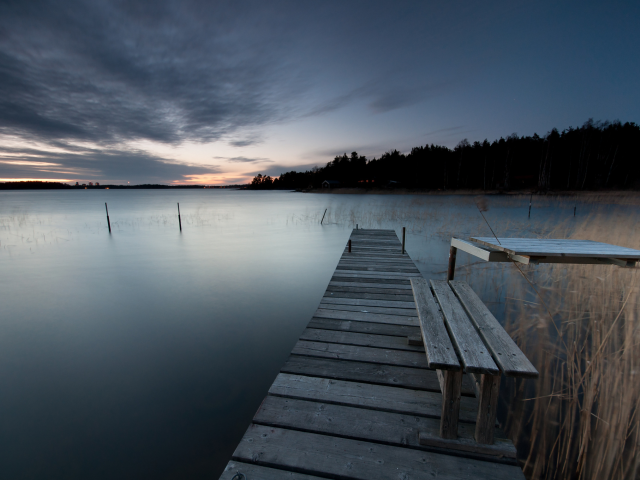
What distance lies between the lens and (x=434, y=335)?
82.3 inches

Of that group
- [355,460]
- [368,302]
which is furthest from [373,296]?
[355,460]

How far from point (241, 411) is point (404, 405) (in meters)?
2.11

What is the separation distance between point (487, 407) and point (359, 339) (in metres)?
1.73

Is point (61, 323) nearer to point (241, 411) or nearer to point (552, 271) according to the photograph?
point (241, 411)

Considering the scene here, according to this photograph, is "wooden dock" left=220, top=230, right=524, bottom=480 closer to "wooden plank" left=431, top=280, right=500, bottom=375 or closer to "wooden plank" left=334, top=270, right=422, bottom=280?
"wooden plank" left=431, top=280, right=500, bottom=375

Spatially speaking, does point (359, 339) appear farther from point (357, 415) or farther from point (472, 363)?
point (472, 363)

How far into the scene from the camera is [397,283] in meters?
5.47

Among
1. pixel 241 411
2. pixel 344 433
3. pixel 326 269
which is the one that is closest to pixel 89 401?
pixel 241 411

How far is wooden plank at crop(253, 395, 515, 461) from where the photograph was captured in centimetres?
203

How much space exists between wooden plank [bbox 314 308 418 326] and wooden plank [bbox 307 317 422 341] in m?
0.08

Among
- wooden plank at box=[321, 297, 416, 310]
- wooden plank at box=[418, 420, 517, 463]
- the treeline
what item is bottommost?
wooden plank at box=[321, 297, 416, 310]

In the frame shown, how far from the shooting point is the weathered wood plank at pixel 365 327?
3.57m

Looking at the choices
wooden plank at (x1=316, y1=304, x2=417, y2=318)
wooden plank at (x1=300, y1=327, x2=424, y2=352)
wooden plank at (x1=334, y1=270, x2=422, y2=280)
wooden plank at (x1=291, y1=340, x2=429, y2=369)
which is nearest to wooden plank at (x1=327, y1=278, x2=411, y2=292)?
wooden plank at (x1=334, y1=270, x2=422, y2=280)

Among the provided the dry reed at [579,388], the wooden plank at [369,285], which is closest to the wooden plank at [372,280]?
the wooden plank at [369,285]
